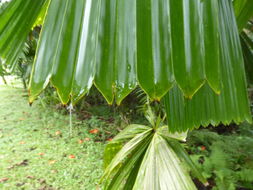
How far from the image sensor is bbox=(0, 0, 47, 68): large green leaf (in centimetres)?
31

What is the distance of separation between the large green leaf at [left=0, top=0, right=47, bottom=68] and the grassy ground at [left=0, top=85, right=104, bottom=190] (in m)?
1.56

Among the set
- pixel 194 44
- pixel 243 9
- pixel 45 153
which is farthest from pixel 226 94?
pixel 45 153

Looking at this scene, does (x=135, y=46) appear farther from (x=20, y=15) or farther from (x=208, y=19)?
(x=20, y=15)

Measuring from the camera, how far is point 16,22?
0.31m

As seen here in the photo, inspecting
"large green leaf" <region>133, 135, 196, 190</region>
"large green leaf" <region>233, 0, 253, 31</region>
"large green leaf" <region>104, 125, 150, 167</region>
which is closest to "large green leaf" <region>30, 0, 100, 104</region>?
"large green leaf" <region>233, 0, 253, 31</region>

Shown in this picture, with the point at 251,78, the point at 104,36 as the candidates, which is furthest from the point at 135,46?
the point at 251,78

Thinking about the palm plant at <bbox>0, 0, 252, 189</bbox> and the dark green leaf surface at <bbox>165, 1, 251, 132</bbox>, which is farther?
the dark green leaf surface at <bbox>165, 1, 251, 132</bbox>

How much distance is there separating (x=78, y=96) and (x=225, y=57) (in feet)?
0.79

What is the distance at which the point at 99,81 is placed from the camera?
0.74 ft

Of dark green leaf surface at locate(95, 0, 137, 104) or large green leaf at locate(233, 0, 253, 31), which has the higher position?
large green leaf at locate(233, 0, 253, 31)

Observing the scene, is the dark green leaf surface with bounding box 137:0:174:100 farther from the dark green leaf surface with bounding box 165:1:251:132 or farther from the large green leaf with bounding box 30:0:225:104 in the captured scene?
the dark green leaf surface with bounding box 165:1:251:132

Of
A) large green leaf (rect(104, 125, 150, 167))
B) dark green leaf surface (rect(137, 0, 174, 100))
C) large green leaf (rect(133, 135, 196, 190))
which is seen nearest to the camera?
dark green leaf surface (rect(137, 0, 174, 100))

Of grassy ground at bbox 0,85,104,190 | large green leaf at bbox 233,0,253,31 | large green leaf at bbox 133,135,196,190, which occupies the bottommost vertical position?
grassy ground at bbox 0,85,104,190

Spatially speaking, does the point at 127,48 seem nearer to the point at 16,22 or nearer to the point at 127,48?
the point at 127,48
